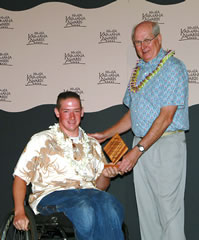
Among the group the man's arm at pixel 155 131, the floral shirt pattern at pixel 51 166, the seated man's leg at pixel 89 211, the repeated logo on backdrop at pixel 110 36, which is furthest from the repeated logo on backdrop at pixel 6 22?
the seated man's leg at pixel 89 211

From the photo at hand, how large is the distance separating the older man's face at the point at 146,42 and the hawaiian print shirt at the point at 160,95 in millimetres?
48

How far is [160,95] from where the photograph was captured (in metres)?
2.93

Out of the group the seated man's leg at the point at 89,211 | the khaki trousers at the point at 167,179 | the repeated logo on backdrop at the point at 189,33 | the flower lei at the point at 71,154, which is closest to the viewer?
the seated man's leg at the point at 89,211

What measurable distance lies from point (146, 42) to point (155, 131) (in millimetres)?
727

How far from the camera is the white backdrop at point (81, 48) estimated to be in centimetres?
373

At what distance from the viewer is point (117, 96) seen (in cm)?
390

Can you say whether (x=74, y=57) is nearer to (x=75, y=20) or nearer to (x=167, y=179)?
(x=75, y=20)

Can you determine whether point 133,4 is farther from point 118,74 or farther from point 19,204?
point 19,204

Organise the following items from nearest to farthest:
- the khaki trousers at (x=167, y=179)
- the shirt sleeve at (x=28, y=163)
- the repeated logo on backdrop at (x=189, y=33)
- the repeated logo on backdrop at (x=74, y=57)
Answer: the shirt sleeve at (x=28, y=163) → the khaki trousers at (x=167, y=179) → the repeated logo on backdrop at (x=189, y=33) → the repeated logo on backdrop at (x=74, y=57)

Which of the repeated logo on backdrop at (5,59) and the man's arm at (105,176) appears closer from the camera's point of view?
the man's arm at (105,176)

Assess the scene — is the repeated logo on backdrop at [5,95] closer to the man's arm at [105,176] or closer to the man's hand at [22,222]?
the man's arm at [105,176]

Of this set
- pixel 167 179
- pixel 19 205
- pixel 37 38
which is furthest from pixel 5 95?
pixel 167 179

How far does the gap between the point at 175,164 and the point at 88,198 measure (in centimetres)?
83

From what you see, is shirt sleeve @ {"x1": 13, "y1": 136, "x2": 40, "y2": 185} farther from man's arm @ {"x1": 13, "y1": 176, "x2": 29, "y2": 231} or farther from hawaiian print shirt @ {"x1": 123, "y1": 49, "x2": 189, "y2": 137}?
hawaiian print shirt @ {"x1": 123, "y1": 49, "x2": 189, "y2": 137}
